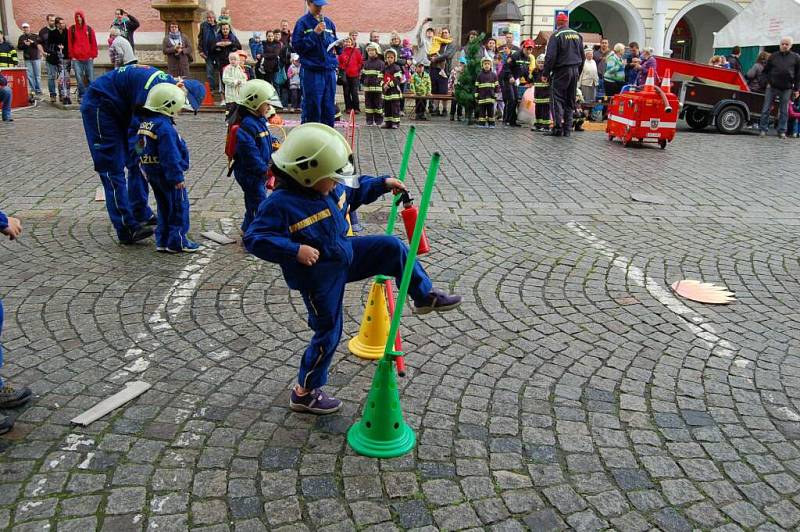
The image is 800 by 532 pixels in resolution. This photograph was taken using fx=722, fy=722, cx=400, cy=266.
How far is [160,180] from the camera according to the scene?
653 centimetres

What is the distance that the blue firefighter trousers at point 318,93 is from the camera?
11.1 meters

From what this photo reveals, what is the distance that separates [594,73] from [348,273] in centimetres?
1653

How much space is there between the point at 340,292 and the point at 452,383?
99 cm

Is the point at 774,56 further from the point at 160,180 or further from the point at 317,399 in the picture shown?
the point at 317,399

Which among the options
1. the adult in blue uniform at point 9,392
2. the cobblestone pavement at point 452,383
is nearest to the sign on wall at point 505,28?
the cobblestone pavement at point 452,383

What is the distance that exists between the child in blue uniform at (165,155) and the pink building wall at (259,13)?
67.9 ft

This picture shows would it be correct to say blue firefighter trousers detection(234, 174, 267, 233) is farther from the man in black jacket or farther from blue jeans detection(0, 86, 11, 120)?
the man in black jacket

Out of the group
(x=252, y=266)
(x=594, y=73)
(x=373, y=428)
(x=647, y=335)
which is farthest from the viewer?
(x=594, y=73)

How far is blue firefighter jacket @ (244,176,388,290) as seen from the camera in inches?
138

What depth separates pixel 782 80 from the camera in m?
16.3

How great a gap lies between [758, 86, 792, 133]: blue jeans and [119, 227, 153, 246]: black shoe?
586 inches

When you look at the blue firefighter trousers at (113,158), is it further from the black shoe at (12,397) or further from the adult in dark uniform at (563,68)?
the adult in dark uniform at (563,68)

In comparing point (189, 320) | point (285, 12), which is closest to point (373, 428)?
point (189, 320)

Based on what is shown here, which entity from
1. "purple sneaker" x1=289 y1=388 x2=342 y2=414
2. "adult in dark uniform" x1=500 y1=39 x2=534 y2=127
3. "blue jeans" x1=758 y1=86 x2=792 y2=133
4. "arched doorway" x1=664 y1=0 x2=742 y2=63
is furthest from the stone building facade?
"purple sneaker" x1=289 y1=388 x2=342 y2=414
